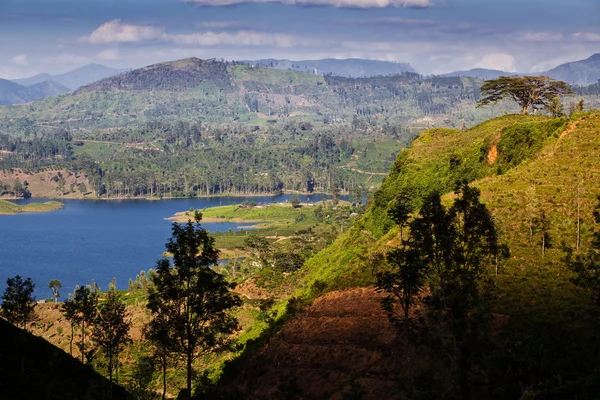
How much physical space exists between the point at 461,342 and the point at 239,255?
13714 centimetres

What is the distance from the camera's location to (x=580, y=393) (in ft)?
69.4

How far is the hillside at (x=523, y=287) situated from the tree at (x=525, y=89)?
68.8ft

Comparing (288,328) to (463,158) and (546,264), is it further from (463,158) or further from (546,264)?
(463,158)

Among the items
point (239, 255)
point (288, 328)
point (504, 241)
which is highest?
point (504, 241)

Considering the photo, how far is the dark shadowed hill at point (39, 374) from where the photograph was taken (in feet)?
108

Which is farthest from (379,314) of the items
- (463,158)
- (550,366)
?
(463,158)

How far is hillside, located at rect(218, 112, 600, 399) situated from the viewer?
26878 millimetres

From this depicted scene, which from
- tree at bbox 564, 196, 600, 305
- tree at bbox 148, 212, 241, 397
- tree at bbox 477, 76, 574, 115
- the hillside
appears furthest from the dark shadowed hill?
tree at bbox 477, 76, 574, 115

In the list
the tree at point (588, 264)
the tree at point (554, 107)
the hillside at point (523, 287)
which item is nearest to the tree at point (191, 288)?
the hillside at point (523, 287)

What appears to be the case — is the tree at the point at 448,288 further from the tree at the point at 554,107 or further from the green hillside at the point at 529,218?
the tree at the point at 554,107

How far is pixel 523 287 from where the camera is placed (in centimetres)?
3662

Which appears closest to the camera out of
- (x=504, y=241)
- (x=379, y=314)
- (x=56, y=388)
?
(x=56, y=388)

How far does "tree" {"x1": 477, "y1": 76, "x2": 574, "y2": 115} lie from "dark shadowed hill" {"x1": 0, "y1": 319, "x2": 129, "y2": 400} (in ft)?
220

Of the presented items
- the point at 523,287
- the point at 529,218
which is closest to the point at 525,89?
the point at 529,218
